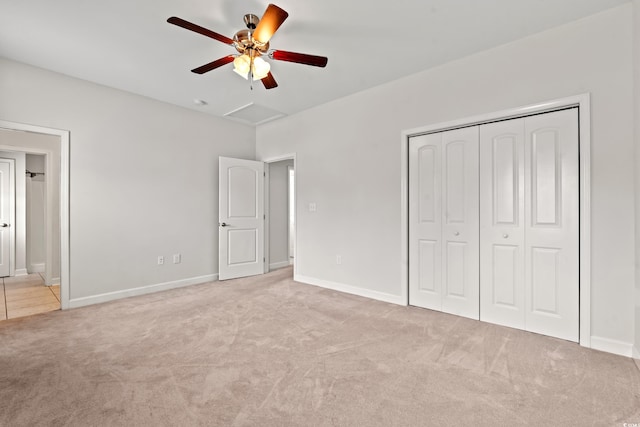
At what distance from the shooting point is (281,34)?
272cm

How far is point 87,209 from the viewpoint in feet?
12.0

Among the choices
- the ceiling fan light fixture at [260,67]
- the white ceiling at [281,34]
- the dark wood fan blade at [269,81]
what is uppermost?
the white ceiling at [281,34]

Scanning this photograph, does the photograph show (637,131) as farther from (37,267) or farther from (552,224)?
(37,267)

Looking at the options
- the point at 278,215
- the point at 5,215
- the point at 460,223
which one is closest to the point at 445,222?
the point at 460,223

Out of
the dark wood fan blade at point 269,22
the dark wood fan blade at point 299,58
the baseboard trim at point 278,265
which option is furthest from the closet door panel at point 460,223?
the baseboard trim at point 278,265

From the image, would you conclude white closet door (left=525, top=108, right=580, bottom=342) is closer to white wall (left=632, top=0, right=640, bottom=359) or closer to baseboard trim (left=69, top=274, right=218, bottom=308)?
white wall (left=632, top=0, right=640, bottom=359)

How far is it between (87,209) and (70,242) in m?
0.41

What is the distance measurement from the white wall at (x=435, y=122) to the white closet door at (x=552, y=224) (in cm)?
14

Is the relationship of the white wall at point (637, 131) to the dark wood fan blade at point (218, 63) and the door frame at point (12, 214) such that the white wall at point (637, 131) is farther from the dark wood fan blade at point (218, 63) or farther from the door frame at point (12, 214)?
the door frame at point (12, 214)

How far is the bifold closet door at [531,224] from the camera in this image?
8.48 ft

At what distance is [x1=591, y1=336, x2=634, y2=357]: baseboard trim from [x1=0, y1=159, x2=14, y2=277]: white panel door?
26.5 ft

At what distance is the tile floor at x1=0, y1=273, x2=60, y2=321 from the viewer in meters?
3.52

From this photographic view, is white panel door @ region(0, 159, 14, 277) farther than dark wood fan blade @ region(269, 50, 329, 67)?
Yes

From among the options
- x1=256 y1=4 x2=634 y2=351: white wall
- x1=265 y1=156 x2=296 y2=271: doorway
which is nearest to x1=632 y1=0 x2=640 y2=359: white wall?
x1=256 y1=4 x2=634 y2=351: white wall
